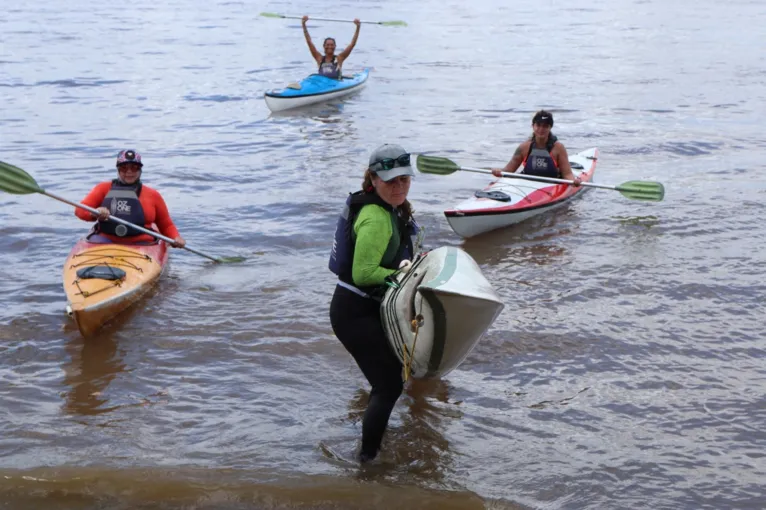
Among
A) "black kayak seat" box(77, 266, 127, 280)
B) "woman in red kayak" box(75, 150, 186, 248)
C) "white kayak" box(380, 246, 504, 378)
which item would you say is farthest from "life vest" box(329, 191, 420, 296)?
"woman in red kayak" box(75, 150, 186, 248)

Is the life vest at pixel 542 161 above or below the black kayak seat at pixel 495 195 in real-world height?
above

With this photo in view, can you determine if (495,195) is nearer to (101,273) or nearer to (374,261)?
(101,273)

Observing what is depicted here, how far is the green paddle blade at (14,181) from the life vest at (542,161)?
18.0 ft

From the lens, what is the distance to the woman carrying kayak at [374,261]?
4371 mm

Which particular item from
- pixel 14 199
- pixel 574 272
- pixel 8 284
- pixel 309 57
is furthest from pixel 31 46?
pixel 574 272

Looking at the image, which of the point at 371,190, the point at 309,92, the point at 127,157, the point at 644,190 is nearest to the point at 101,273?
the point at 127,157

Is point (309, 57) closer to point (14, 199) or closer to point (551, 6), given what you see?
point (14, 199)

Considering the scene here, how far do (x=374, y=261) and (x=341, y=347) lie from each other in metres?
2.59

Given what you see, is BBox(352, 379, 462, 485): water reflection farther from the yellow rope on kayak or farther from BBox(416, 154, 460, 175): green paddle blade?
BBox(416, 154, 460, 175): green paddle blade

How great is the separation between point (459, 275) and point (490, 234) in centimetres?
565

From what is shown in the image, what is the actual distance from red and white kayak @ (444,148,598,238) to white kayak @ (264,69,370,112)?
8107 mm

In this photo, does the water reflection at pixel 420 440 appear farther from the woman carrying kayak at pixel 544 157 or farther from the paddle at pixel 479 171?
the woman carrying kayak at pixel 544 157

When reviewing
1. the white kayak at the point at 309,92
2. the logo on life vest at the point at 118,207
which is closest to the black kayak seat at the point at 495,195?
the logo on life vest at the point at 118,207

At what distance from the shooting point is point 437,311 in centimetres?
437
